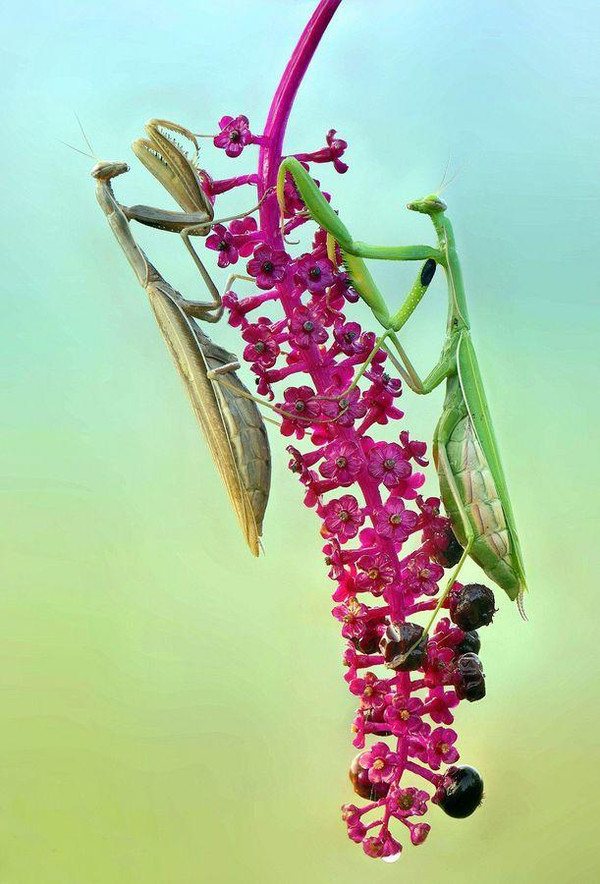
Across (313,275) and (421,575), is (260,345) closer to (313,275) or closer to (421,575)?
(313,275)

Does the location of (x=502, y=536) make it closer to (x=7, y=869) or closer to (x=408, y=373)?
(x=408, y=373)

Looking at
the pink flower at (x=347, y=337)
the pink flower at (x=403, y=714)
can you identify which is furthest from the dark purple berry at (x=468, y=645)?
the pink flower at (x=347, y=337)

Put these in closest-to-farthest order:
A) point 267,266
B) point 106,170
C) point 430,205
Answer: point 267,266 < point 430,205 < point 106,170

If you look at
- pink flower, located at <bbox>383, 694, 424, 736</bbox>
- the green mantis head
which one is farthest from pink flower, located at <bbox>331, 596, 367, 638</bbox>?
the green mantis head

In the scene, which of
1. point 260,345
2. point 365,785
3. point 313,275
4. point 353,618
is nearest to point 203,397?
point 260,345

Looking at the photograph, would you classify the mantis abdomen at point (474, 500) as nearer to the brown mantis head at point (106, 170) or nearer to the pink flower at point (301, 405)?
the pink flower at point (301, 405)

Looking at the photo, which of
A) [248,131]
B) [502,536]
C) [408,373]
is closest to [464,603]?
[502,536]
